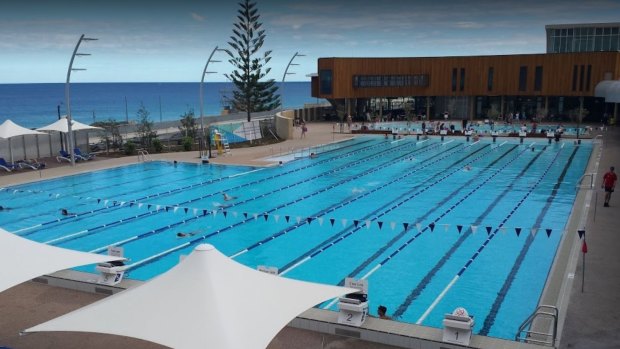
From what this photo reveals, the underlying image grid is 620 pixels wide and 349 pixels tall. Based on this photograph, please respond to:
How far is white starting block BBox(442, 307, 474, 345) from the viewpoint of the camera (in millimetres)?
7637

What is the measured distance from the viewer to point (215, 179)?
23.6 m

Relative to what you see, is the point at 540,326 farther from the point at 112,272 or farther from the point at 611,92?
the point at 611,92

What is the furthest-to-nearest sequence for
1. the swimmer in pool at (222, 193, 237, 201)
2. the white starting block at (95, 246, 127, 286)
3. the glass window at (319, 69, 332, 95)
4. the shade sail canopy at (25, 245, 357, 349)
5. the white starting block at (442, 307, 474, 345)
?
the glass window at (319, 69, 332, 95) → the swimmer in pool at (222, 193, 237, 201) → the white starting block at (95, 246, 127, 286) → the white starting block at (442, 307, 474, 345) → the shade sail canopy at (25, 245, 357, 349)

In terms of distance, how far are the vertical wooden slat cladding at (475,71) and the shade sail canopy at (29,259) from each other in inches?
1563

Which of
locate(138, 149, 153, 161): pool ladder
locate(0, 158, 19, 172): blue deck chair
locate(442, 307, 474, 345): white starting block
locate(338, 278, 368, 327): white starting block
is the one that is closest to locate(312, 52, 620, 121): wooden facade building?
locate(138, 149, 153, 161): pool ladder

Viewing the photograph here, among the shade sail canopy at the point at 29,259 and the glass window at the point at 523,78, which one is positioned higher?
the glass window at the point at 523,78

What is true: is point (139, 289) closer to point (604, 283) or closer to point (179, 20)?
point (604, 283)

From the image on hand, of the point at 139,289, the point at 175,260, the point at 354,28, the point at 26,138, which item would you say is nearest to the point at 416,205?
the point at 175,260

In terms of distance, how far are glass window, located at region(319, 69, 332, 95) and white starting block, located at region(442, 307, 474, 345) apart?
40.6 metres

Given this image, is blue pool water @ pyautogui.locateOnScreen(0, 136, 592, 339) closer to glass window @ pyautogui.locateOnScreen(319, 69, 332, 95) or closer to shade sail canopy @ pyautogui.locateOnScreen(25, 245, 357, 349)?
shade sail canopy @ pyautogui.locateOnScreen(25, 245, 357, 349)

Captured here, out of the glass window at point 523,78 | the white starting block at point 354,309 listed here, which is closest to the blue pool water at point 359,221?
the white starting block at point 354,309

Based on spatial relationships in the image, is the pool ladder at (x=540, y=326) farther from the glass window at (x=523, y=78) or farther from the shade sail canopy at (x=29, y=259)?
the glass window at (x=523, y=78)

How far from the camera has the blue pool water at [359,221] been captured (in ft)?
39.8

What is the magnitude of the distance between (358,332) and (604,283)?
4.95 m
